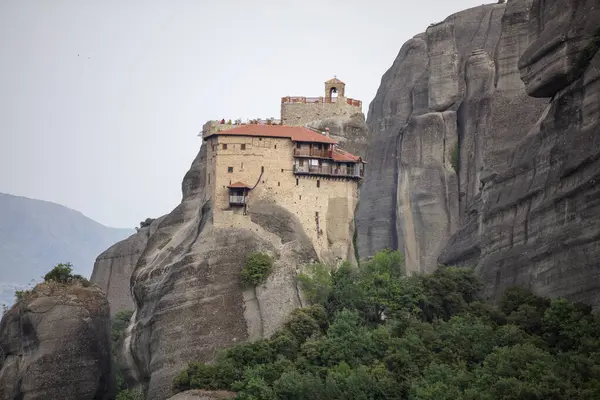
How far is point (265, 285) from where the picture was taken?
99.2 m

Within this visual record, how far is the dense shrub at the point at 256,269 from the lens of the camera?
9919 centimetres

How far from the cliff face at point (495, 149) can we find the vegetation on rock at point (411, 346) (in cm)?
224

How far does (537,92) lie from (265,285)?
20.0 metres

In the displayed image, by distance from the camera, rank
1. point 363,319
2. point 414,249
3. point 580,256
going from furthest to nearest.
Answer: point 414,249
point 363,319
point 580,256

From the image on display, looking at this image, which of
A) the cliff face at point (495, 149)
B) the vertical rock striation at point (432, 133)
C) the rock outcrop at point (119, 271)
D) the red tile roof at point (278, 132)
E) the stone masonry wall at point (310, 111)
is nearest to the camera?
the cliff face at point (495, 149)

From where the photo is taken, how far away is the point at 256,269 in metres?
99.2

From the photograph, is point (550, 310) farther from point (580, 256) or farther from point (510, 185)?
point (510, 185)

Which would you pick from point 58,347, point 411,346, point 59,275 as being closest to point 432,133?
point 59,275

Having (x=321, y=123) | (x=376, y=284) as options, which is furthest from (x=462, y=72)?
(x=376, y=284)

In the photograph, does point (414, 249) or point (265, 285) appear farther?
point (414, 249)

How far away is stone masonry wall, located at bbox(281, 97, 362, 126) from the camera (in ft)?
367

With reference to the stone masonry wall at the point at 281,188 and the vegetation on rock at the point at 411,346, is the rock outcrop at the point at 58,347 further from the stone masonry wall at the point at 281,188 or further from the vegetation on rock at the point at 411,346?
the vegetation on rock at the point at 411,346

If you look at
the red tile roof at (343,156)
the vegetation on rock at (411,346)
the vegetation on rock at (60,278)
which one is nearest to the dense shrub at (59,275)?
the vegetation on rock at (60,278)

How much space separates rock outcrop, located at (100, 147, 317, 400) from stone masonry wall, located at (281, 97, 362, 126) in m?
9.71
